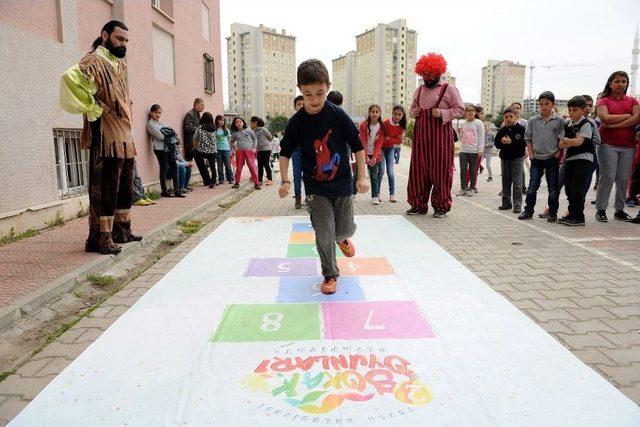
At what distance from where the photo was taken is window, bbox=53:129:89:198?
707 centimetres

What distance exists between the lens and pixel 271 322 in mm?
3236

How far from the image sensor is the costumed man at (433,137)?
7062 mm

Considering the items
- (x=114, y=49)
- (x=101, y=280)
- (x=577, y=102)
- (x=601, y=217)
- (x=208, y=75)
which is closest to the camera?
(x=101, y=280)

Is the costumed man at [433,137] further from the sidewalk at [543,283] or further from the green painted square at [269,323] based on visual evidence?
the green painted square at [269,323]

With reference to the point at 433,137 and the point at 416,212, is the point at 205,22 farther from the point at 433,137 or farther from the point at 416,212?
the point at 416,212

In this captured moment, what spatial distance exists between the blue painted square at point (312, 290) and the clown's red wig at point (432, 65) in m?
3.98

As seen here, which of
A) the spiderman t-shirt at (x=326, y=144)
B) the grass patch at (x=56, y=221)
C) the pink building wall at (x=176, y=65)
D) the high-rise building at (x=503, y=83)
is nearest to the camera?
the spiderman t-shirt at (x=326, y=144)

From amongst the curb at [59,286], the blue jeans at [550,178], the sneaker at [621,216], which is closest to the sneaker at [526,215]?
the blue jeans at [550,178]

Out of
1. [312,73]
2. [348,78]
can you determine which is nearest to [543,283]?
[312,73]

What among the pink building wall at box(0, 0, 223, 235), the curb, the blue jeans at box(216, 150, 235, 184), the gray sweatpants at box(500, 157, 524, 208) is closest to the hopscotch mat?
the curb

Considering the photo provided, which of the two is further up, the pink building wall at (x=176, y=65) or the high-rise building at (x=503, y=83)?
the high-rise building at (x=503, y=83)

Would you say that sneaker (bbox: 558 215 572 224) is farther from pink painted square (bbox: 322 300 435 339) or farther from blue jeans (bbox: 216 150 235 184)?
blue jeans (bbox: 216 150 235 184)

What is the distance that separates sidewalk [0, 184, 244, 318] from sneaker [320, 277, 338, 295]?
2.19 metres

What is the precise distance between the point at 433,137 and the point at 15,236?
5.72 meters
